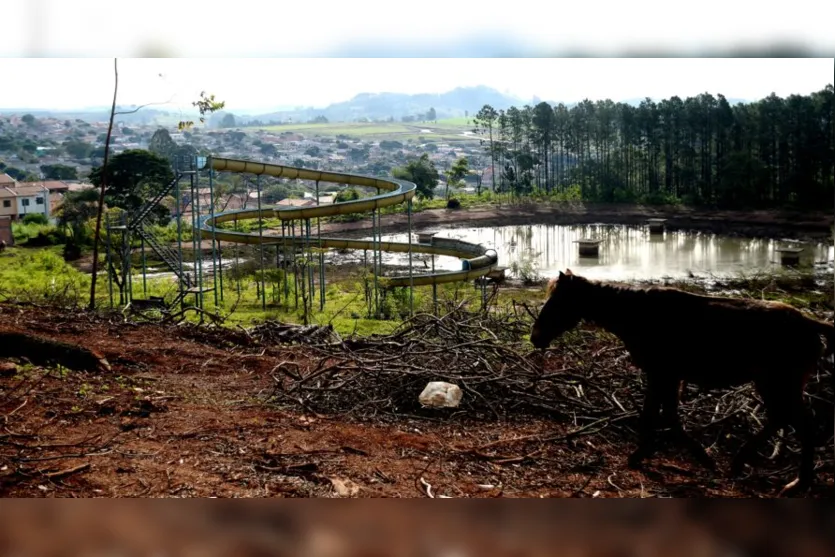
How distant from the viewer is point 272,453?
4324 millimetres

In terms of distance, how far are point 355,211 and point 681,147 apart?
27.3 feet

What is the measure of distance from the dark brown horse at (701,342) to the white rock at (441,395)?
81 centimetres

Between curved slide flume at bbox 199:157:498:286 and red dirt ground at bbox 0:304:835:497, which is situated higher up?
curved slide flume at bbox 199:157:498:286

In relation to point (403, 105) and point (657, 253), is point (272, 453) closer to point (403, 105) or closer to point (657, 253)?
point (403, 105)

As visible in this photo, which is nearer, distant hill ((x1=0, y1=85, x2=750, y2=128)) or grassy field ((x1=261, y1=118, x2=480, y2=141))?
distant hill ((x1=0, y1=85, x2=750, y2=128))

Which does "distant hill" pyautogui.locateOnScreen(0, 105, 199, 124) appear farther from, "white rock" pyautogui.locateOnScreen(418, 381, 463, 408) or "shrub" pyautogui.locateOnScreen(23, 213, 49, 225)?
"white rock" pyautogui.locateOnScreen(418, 381, 463, 408)

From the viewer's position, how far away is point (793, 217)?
13.3 ft

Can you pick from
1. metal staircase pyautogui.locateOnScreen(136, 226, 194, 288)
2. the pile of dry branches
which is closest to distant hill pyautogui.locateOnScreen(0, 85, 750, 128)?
the pile of dry branches

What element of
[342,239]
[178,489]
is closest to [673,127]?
[178,489]

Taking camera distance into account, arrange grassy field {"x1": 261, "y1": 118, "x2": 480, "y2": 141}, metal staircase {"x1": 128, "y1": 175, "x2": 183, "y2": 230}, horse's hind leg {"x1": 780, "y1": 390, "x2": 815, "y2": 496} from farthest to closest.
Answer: metal staircase {"x1": 128, "y1": 175, "x2": 183, "y2": 230} → grassy field {"x1": 261, "y1": 118, "x2": 480, "y2": 141} → horse's hind leg {"x1": 780, "y1": 390, "x2": 815, "y2": 496}

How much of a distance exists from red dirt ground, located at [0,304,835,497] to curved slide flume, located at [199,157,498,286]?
318 centimetres

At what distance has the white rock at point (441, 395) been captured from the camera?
4695 millimetres

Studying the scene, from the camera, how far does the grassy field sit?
5.05 m

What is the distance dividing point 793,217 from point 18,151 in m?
4.00
